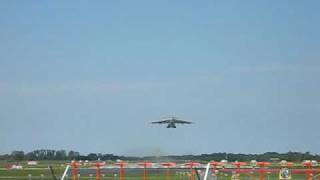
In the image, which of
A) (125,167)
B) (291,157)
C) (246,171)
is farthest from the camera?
(291,157)

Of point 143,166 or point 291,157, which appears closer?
point 143,166

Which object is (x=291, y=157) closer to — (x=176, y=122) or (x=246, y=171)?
(x=176, y=122)

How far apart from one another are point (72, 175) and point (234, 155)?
6507cm

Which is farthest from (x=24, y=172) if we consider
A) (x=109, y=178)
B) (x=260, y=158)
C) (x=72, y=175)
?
(x=72, y=175)

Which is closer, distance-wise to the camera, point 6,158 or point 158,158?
point 158,158

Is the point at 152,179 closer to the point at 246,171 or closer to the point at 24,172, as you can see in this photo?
the point at 246,171

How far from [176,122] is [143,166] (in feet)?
254

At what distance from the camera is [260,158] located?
282 ft

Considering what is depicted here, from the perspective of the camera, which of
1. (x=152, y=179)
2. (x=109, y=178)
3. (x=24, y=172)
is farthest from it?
(x=24, y=172)

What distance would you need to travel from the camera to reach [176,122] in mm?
100188

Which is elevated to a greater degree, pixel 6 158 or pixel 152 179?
pixel 6 158

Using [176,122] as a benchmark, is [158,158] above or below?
below

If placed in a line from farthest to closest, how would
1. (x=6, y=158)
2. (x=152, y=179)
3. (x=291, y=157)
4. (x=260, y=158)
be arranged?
(x=6, y=158) < (x=291, y=157) < (x=260, y=158) < (x=152, y=179)

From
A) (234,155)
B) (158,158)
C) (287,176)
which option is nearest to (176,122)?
(234,155)
